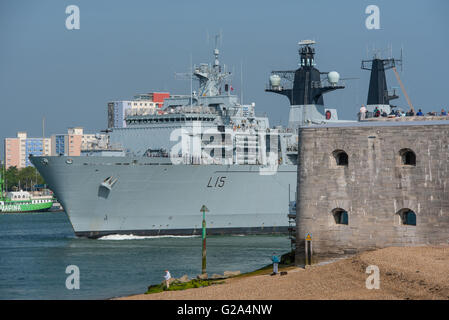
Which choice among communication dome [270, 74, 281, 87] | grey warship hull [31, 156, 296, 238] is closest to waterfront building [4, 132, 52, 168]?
communication dome [270, 74, 281, 87]

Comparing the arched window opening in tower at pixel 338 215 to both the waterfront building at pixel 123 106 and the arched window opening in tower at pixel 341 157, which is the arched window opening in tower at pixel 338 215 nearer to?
the arched window opening in tower at pixel 341 157

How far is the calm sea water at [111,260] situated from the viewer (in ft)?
93.4

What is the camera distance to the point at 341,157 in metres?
23.4

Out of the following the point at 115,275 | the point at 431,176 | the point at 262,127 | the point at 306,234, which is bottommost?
the point at 115,275

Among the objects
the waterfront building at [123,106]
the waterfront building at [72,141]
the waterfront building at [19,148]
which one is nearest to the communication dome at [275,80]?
the waterfront building at [123,106]

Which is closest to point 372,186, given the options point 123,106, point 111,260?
point 111,260

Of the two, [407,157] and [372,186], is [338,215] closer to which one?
[372,186]

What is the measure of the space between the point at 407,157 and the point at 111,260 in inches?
666

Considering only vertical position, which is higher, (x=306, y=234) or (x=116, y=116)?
(x=116, y=116)

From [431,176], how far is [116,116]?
37647 mm
